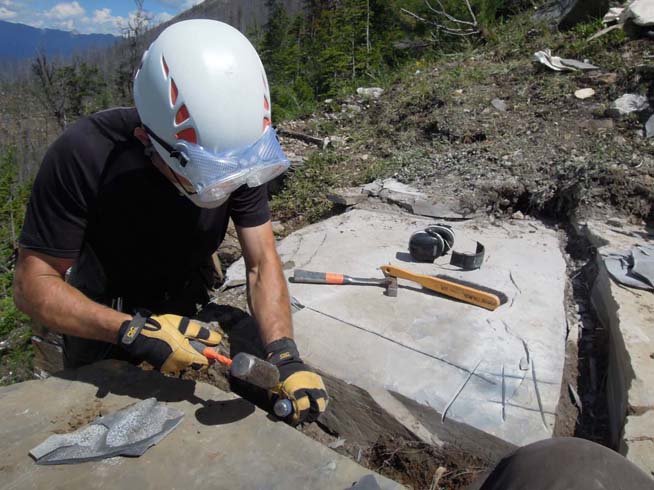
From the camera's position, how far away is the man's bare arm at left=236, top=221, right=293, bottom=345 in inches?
78.8

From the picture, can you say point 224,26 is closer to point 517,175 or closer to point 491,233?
point 491,233

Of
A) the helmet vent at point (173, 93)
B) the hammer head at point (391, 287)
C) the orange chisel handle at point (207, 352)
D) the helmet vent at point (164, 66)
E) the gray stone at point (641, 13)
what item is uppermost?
the gray stone at point (641, 13)

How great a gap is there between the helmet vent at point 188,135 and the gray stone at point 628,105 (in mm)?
4125

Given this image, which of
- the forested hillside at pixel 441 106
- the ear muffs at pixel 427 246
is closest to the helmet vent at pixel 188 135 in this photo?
the ear muffs at pixel 427 246

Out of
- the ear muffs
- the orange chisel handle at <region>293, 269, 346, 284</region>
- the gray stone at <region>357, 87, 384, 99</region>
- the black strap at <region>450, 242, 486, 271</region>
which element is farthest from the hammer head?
the gray stone at <region>357, 87, 384, 99</region>

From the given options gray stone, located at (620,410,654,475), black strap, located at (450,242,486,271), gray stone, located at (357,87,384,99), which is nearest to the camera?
gray stone, located at (620,410,654,475)

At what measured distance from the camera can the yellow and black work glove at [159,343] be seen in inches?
63.6

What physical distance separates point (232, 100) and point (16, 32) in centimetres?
17005

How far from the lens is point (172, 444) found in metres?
1.49

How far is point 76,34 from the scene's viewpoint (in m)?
135

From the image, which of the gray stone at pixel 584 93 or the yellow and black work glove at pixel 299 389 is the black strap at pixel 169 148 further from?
the gray stone at pixel 584 93

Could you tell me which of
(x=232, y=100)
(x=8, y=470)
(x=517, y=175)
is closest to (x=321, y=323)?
(x=232, y=100)

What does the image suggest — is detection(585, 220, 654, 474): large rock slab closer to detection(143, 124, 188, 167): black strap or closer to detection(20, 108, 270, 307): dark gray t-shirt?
detection(20, 108, 270, 307): dark gray t-shirt

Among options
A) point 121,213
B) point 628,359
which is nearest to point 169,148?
point 121,213
